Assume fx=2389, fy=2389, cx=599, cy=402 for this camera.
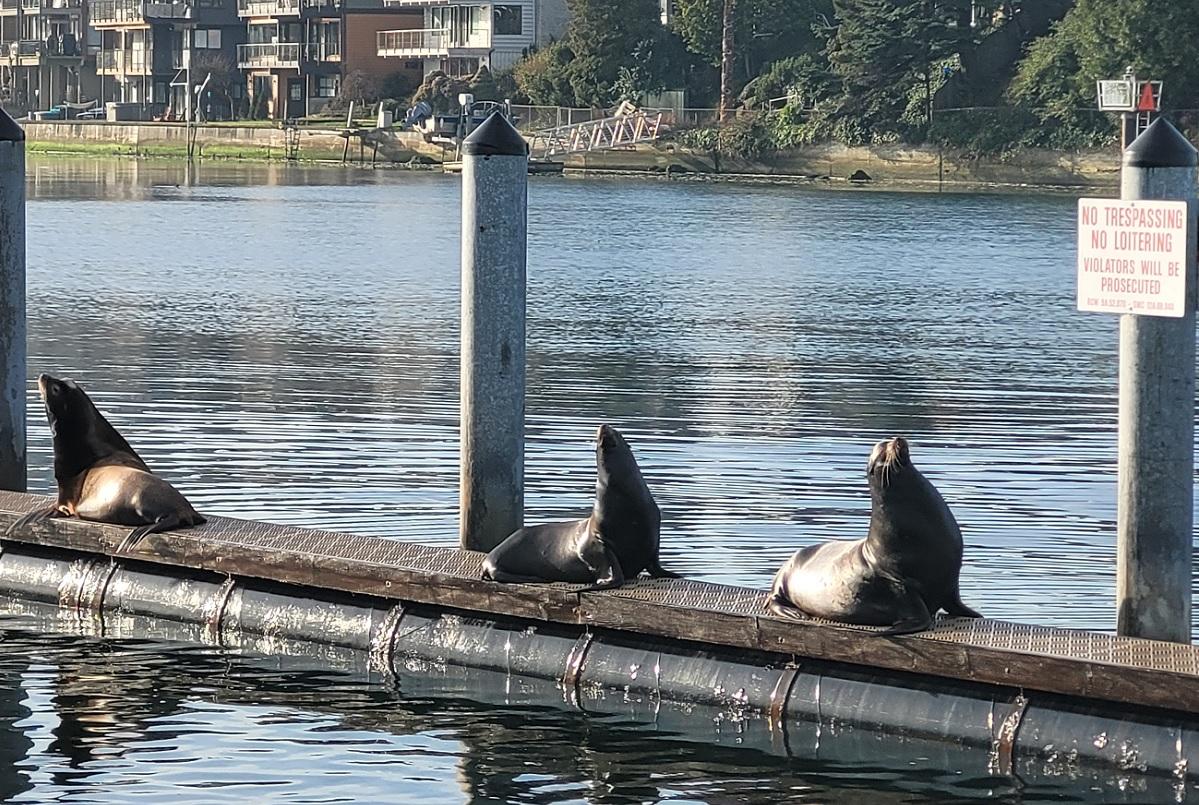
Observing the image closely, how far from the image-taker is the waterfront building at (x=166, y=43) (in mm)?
121438

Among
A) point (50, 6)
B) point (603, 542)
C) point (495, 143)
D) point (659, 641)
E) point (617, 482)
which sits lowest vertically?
point (659, 641)

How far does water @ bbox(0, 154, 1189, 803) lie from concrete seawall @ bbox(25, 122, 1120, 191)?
92.6 ft

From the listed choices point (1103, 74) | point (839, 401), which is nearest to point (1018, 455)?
point (839, 401)

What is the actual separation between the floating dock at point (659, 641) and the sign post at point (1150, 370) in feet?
0.89

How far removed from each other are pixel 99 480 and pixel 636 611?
3338 millimetres

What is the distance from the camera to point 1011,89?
78.4 meters

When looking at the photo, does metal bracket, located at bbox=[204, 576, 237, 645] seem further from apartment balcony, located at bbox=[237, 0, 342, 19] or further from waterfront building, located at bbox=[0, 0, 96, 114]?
waterfront building, located at bbox=[0, 0, 96, 114]

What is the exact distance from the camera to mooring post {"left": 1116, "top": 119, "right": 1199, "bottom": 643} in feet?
28.9

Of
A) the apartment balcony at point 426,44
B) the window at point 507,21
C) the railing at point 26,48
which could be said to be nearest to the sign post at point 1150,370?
the window at point 507,21

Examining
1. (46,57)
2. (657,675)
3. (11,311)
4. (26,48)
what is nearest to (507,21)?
(46,57)

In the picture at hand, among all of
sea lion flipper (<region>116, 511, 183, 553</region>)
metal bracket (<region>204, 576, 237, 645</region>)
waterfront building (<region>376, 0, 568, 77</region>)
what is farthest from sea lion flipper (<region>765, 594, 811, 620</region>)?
waterfront building (<region>376, 0, 568, 77</region>)

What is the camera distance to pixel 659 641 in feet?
32.1

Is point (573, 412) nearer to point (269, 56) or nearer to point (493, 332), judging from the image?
point (493, 332)

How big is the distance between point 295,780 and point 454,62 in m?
100
